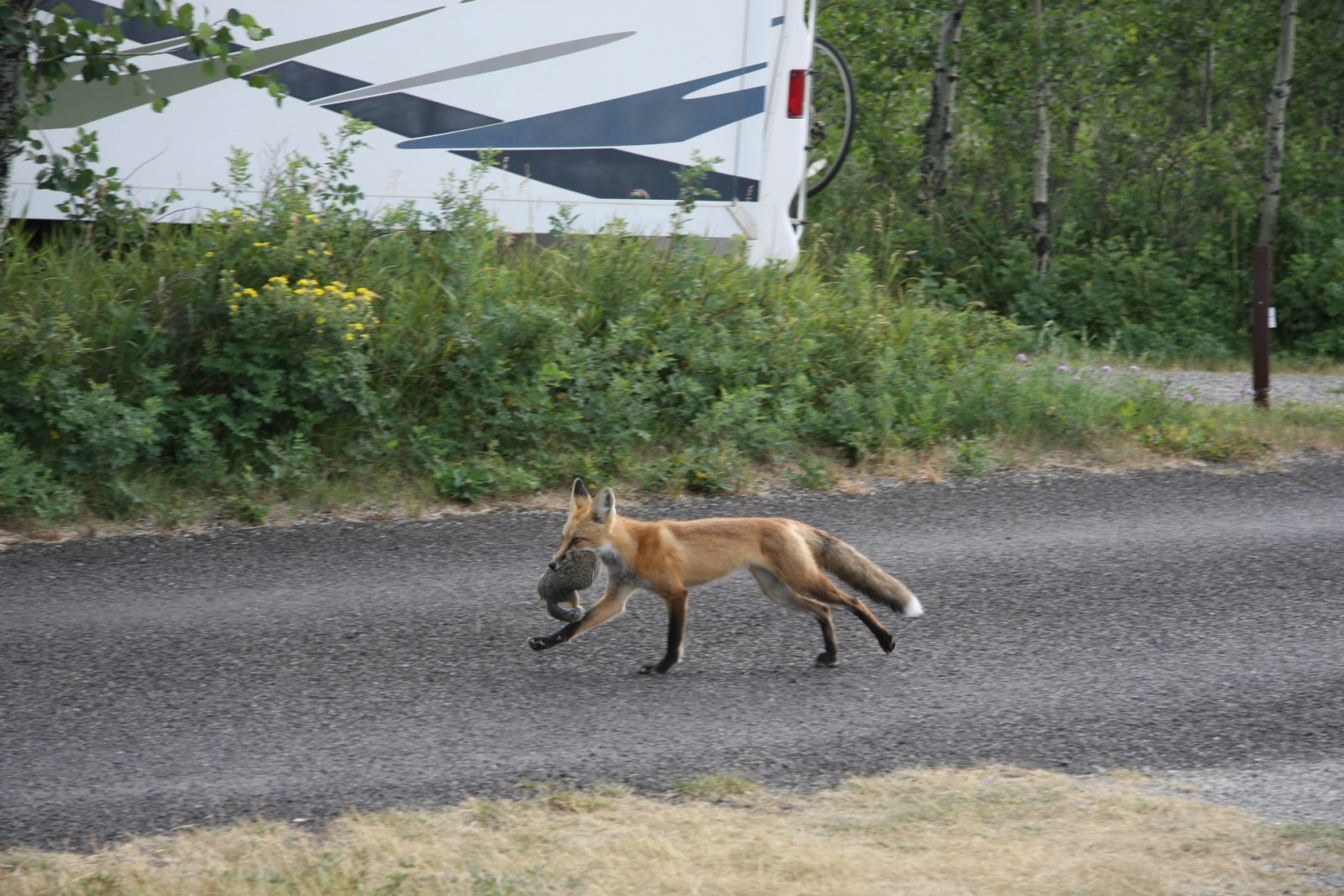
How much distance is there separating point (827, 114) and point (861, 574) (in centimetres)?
1237

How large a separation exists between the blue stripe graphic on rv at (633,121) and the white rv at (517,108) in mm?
13

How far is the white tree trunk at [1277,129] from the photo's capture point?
43.7 ft

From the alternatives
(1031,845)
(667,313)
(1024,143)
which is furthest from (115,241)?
(1024,143)

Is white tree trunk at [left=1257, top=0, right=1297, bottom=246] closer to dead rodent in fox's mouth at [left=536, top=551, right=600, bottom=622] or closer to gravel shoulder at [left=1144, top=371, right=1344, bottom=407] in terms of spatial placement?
gravel shoulder at [left=1144, top=371, right=1344, bottom=407]

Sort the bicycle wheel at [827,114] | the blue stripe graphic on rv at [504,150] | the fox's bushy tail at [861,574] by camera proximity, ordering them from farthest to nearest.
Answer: the bicycle wheel at [827,114], the blue stripe graphic on rv at [504,150], the fox's bushy tail at [861,574]

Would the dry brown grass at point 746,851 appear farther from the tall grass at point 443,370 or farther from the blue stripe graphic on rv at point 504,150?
the blue stripe graphic on rv at point 504,150

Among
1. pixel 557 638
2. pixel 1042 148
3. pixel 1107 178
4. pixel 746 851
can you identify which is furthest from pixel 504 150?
pixel 1107 178

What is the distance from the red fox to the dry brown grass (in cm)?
118

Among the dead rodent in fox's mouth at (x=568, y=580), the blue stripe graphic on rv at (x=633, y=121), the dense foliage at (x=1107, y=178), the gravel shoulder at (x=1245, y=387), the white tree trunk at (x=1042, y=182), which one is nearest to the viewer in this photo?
the dead rodent in fox's mouth at (x=568, y=580)

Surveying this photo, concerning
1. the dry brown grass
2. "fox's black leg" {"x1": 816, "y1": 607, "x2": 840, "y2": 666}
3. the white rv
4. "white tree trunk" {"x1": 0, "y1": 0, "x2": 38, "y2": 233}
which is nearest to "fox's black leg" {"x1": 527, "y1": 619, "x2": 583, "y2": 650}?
"fox's black leg" {"x1": 816, "y1": 607, "x2": 840, "y2": 666}

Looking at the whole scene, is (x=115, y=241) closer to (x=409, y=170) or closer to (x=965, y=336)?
(x=409, y=170)

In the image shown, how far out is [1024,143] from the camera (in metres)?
15.8

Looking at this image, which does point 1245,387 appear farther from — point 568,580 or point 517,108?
point 568,580

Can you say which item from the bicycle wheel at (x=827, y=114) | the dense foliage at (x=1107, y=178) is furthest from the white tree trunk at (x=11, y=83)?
the dense foliage at (x=1107, y=178)
